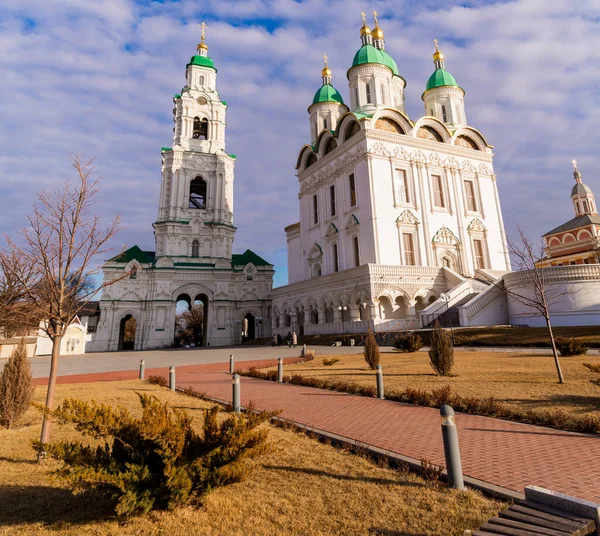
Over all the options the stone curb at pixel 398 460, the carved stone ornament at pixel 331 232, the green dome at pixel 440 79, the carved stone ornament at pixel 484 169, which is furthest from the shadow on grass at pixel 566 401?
the green dome at pixel 440 79

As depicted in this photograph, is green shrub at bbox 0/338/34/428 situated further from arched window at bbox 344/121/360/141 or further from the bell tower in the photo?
the bell tower

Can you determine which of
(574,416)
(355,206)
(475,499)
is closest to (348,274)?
(355,206)

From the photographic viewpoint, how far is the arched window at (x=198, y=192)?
50.8 meters

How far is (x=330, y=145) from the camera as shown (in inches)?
1640

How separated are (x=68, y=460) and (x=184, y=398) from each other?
692cm

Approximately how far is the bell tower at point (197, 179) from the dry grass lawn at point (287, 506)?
4280cm

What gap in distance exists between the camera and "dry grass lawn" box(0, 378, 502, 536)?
347 centimetres

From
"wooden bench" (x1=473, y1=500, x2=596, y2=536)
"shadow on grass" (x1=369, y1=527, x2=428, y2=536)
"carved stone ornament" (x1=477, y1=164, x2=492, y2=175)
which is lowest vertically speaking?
"shadow on grass" (x1=369, y1=527, x2=428, y2=536)

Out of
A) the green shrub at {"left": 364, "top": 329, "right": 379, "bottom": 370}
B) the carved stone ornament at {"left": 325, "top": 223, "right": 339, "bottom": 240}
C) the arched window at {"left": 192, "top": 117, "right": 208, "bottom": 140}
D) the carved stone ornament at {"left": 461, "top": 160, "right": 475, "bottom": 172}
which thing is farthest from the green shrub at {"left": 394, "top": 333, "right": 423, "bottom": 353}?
the arched window at {"left": 192, "top": 117, "right": 208, "bottom": 140}

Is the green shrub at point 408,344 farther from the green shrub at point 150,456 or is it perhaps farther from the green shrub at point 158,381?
the green shrub at point 150,456

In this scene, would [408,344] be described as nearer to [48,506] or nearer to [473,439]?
[473,439]

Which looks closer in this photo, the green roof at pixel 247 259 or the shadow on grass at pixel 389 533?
the shadow on grass at pixel 389 533

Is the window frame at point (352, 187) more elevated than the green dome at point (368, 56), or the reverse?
the green dome at point (368, 56)

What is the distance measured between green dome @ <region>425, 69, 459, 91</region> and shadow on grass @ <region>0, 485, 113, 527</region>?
49884 millimetres
